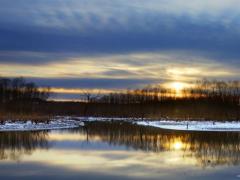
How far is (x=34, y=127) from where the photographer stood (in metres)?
47.6

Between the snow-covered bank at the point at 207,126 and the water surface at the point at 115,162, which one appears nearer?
the water surface at the point at 115,162

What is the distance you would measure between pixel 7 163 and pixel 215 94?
344 ft

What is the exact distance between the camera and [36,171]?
16.9 meters

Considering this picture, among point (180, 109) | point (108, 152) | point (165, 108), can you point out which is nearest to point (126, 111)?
point (165, 108)

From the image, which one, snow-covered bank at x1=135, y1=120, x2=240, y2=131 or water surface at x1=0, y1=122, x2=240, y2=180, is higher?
water surface at x1=0, y1=122, x2=240, y2=180

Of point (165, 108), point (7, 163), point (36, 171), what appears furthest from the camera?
point (165, 108)

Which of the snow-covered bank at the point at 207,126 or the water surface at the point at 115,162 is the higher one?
the water surface at the point at 115,162

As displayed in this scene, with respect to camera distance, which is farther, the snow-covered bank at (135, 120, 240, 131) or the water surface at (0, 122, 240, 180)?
the snow-covered bank at (135, 120, 240, 131)

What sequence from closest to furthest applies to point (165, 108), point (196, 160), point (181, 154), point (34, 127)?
point (196, 160) → point (181, 154) → point (34, 127) → point (165, 108)

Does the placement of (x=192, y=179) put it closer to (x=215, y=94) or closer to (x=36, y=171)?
(x=36, y=171)

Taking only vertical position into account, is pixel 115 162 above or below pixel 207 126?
above

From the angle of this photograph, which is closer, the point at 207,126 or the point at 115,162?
the point at 115,162

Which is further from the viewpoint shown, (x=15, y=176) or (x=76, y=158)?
(x=76, y=158)

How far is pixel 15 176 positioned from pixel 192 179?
19.1 ft
